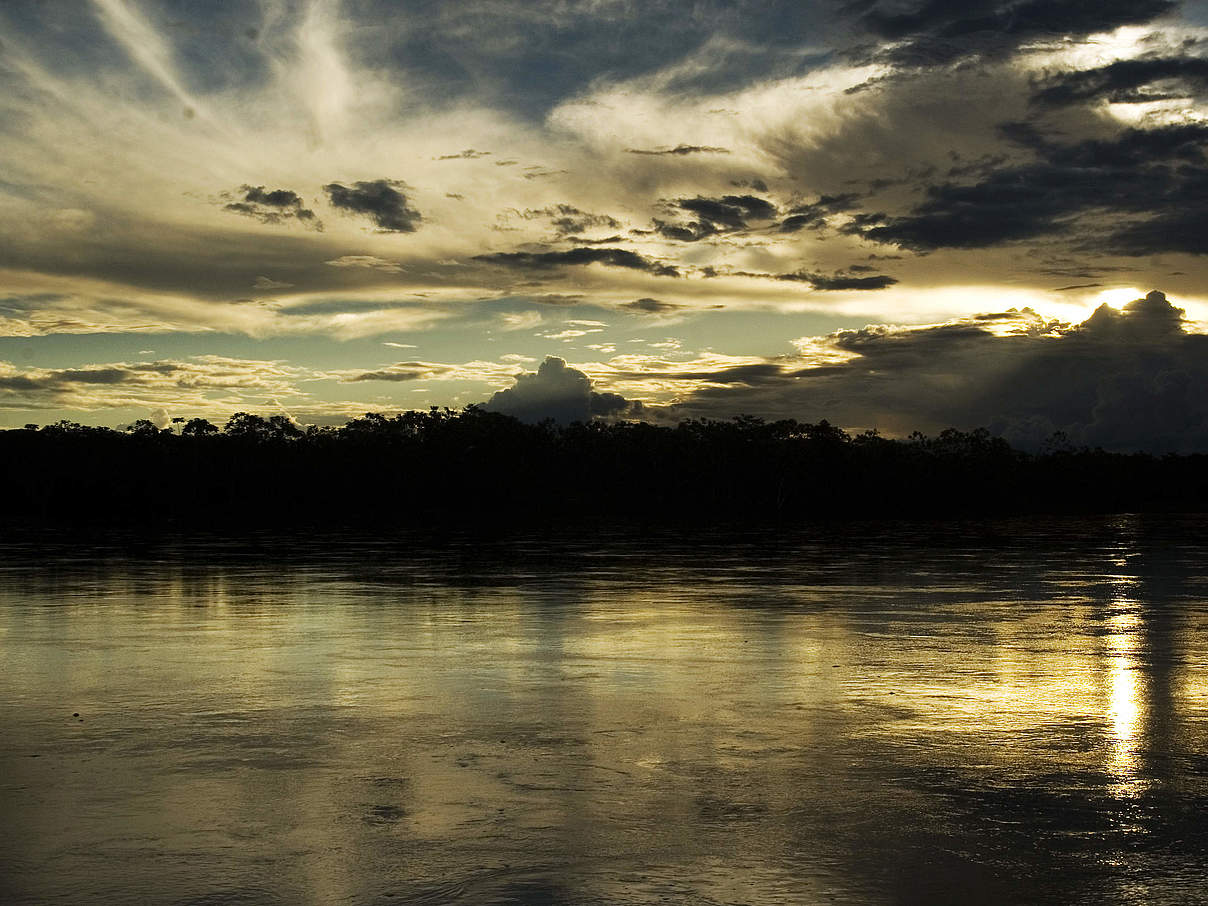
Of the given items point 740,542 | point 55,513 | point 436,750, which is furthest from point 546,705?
point 55,513

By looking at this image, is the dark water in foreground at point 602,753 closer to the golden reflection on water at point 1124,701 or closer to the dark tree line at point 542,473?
the golden reflection on water at point 1124,701

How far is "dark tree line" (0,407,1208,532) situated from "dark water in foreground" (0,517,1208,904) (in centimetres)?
10587

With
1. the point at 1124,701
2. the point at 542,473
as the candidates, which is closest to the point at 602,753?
the point at 1124,701

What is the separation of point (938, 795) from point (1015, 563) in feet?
100

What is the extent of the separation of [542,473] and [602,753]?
496ft

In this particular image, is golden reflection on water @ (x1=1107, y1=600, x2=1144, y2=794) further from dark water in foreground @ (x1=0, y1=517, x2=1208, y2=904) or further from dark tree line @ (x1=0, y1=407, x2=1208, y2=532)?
dark tree line @ (x1=0, y1=407, x2=1208, y2=532)

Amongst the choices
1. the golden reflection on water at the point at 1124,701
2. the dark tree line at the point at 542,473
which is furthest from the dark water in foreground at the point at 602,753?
the dark tree line at the point at 542,473

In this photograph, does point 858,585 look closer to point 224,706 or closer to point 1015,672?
point 1015,672

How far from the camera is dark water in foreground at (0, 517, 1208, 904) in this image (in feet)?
23.1

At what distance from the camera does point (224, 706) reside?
41.3 feet

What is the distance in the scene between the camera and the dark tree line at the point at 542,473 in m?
136

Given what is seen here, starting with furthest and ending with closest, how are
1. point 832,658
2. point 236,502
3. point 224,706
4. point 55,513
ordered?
point 236,502 → point 55,513 → point 832,658 → point 224,706

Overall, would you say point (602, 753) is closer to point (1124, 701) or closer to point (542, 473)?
point (1124, 701)

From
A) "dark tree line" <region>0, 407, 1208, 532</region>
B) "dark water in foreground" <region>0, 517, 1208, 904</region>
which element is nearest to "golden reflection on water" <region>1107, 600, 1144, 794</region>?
"dark water in foreground" <region>0, 517, 1208, 904</region>
